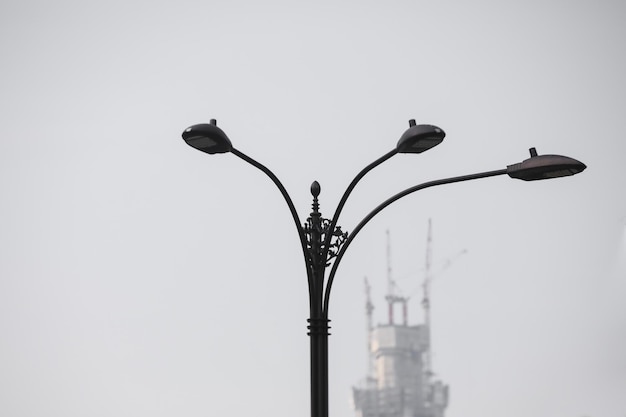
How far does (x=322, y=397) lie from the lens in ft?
23.8

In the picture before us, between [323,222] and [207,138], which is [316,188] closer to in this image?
[323,222]

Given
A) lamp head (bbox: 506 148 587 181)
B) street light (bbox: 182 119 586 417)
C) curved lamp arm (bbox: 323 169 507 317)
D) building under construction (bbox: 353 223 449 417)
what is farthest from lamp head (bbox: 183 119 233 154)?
building under construction (bbox: 353 223 449 417)

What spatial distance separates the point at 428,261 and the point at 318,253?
3958 inches

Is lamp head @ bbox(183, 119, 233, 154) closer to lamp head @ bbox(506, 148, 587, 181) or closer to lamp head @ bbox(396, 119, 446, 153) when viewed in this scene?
lamp head @ bbox(396, 119, 446, 153)

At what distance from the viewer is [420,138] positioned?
25.6 ft

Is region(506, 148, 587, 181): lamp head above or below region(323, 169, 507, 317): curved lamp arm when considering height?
above

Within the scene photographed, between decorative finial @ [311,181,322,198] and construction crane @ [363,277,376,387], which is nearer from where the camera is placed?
decorative finial @ [311,181,322,198]

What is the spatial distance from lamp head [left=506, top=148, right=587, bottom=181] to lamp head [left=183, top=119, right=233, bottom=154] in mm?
3057

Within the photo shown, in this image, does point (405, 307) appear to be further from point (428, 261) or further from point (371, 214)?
point (371, 214)

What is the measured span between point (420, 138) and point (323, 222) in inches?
51.1

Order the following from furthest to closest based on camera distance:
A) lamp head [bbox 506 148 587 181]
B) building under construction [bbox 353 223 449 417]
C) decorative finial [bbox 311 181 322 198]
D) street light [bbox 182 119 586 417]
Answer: building under construction [bbox 353 223 449 417]
decorative finial [bbox 311 181 322 198]
lamp head [bbox 506 148 587 181]
street light [bbox 182 119 586 417]

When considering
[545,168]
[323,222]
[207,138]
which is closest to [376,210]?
[323,222]

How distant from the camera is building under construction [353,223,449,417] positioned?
301 ft

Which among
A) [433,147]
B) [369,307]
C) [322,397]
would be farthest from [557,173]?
[369,307]
